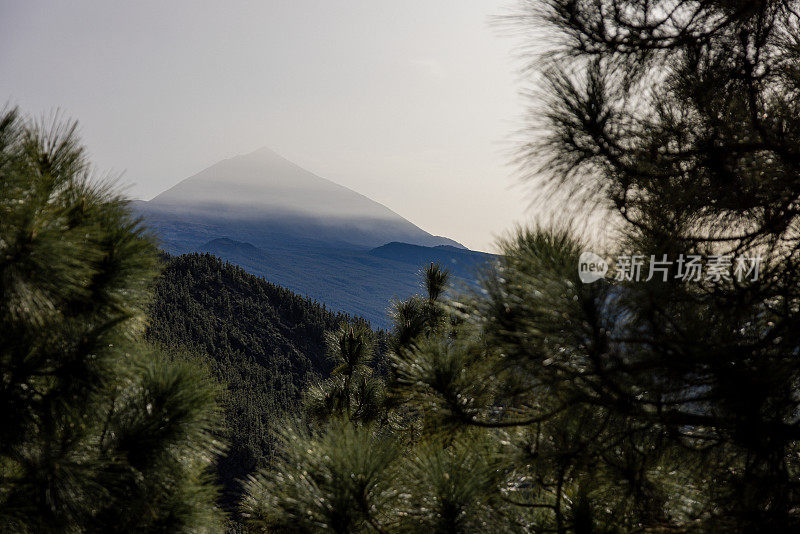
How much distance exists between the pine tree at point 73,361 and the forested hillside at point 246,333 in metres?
50.6

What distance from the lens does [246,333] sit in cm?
6894

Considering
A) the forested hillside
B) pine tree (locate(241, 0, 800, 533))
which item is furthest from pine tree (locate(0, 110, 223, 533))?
the forested hillside

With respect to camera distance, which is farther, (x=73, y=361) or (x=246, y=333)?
(x=246, y=333)

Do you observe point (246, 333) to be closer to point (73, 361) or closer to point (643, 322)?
point (73, 361)

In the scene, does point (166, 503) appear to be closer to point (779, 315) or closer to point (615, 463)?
point (615, 463)

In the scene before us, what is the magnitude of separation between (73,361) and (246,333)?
2810 inches

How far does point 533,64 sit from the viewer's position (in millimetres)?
1976

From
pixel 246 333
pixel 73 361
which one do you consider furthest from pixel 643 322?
pixel 246 333

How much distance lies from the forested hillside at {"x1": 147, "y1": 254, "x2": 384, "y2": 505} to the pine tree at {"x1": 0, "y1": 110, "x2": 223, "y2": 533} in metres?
50.6

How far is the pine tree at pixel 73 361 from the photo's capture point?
51.5 inches

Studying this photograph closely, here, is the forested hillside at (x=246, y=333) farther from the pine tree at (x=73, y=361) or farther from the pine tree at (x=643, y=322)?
the pine tree at (x=643, y=322)

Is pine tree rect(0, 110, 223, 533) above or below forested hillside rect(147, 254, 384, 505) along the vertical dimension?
above

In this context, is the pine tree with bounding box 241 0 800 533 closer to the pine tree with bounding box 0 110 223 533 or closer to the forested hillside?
the pine tree with bounding box 0 110 223 533

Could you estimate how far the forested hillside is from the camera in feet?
170
